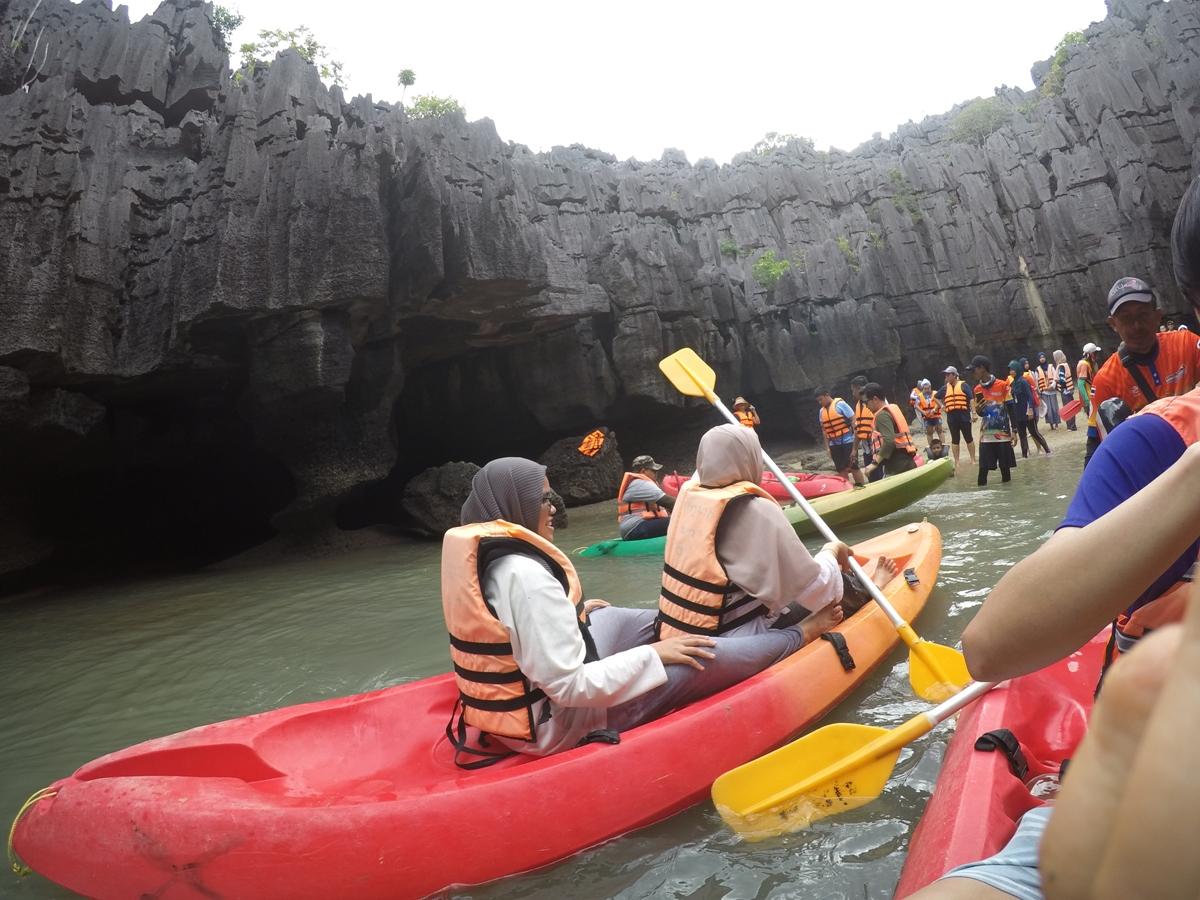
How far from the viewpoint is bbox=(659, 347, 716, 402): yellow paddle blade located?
6172 mm

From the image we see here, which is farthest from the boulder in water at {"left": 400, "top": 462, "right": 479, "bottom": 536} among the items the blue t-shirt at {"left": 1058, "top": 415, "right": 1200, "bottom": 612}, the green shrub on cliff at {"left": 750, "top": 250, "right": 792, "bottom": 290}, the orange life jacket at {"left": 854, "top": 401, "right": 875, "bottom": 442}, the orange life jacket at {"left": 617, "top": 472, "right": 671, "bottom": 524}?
the green shrub on cliff at {"left": 750, "top": 250, "right": 792, "bottom": 290}

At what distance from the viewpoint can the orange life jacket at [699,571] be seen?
10.3 ft

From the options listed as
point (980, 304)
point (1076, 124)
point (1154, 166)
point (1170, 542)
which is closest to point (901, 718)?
point (1170, 542)

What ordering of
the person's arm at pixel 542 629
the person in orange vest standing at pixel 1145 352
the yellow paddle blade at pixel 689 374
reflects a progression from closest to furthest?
the person's arm at pixel 542 629 → the person in orange vest standing at pixel 1145 352 → the yellow paddle blade at pixel 689 374

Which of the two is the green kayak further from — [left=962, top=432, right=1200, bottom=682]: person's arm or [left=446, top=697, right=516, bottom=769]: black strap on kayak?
[left=962, top=432, right=1200, bottom=682]: person's arm

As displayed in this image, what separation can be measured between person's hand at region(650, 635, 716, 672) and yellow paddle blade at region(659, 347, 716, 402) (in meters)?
3.28

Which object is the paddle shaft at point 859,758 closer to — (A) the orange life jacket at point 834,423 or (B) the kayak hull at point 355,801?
(B) the kayak hull at point 355,801

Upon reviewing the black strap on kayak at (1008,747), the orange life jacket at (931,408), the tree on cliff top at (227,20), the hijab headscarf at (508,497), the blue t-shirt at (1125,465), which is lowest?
the black strap on kayak at (1008,747)

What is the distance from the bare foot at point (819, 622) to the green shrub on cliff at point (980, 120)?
32176 mm

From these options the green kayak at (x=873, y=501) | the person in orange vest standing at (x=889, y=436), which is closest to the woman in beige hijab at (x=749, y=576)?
the green kayak at (x=873, y=501)

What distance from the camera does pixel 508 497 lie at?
2660 mm

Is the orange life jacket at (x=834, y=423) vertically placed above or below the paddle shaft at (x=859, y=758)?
above

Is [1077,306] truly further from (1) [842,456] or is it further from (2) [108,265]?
(2) [108,265]

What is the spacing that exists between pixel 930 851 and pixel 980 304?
83.2ft
